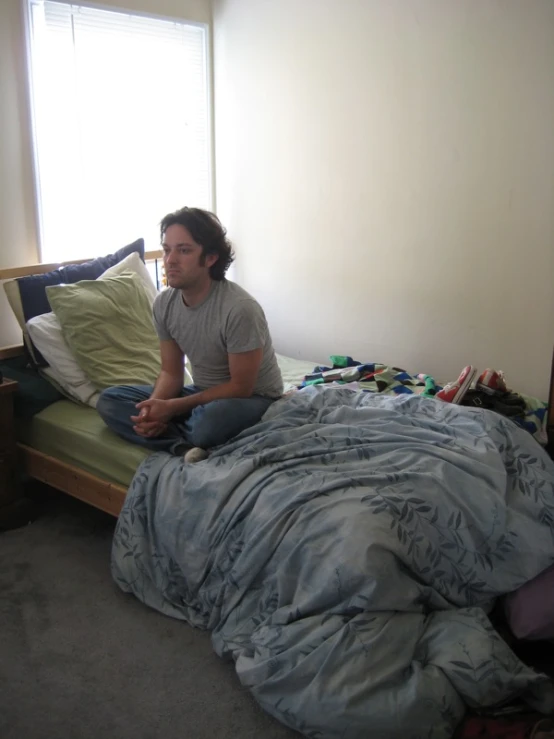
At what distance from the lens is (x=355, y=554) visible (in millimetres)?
1625

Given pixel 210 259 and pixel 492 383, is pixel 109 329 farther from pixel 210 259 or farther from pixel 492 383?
pixel 492 383

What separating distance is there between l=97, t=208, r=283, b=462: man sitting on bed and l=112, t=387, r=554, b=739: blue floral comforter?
0.09m

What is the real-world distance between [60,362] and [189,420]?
65cm

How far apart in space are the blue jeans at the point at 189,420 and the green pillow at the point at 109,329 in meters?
0.22

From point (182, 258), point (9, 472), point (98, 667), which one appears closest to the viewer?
point (98, 667)

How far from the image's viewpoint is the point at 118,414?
7.55 ft

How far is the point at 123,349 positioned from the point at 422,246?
1.35 metres

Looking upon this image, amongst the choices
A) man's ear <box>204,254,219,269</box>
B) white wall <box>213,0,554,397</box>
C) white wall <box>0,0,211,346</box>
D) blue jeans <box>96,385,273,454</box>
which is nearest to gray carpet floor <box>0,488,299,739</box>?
blue jeans <box>96,385,273,454</box>

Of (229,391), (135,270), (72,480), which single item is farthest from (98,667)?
(135,270)

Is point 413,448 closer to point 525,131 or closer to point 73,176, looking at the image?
point 525,131

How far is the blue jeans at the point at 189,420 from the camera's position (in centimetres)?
214

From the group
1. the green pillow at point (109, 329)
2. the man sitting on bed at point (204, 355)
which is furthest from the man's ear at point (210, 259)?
the green pillow at point (109, 329)

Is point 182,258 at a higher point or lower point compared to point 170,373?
higher

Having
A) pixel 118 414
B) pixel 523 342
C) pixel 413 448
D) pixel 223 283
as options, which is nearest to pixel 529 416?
pixel 523 342
